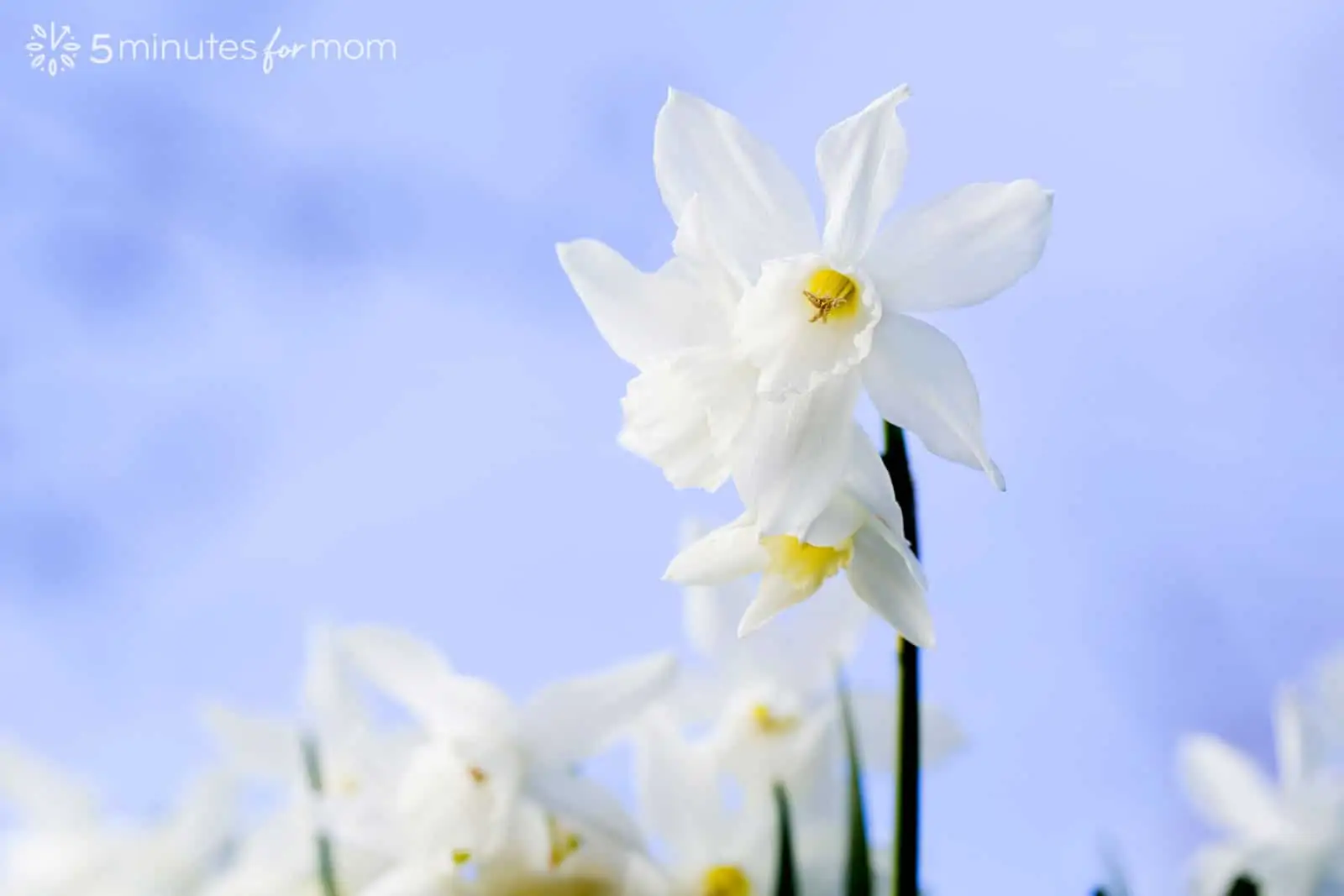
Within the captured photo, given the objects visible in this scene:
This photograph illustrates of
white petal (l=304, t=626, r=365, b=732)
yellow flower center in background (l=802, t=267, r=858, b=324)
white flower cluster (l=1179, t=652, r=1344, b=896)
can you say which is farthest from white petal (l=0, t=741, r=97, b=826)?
white flower cluster (l=1179, t=652, r=1344, b=896)

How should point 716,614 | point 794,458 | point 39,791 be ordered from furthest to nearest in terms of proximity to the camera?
point 716,614, point 39,791, point 794,458

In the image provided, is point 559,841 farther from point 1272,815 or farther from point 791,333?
point 1272,815

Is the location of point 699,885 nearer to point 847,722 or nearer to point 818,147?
point 847,722

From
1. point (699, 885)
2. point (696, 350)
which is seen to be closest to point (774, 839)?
point (699, 885)

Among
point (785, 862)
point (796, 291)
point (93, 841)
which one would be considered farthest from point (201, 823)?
point (796, 291)

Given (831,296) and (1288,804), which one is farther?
(1288,804)

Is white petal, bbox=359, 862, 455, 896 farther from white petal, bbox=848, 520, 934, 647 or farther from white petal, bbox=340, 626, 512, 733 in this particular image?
white petal, bbox=848, 520, 934, 647
